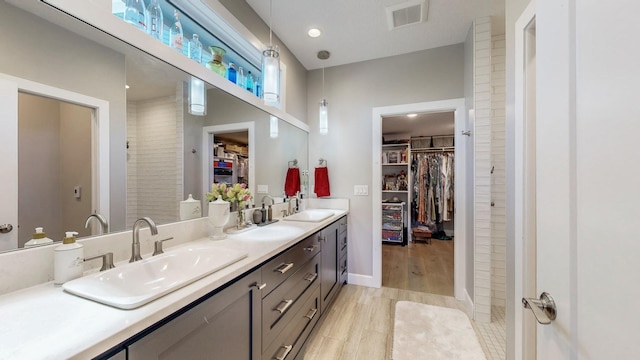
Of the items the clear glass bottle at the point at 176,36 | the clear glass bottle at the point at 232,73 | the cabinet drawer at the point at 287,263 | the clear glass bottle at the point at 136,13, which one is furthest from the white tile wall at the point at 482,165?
the clear glass bottle at the point at 136,13

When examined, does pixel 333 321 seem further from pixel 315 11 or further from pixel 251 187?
pixel 315 11

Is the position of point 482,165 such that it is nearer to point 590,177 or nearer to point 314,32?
point 590,177

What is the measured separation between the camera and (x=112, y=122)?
1.14 m

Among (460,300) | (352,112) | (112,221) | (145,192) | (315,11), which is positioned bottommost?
(460,300)

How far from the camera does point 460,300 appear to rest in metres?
2.47

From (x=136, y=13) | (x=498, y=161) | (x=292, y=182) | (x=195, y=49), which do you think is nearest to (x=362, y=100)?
(x=292, y=182)

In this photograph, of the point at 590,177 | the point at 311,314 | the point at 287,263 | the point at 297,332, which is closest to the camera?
the point at 590,177

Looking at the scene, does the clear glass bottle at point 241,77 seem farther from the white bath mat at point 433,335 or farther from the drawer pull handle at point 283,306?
the white bath mat at point 433,335

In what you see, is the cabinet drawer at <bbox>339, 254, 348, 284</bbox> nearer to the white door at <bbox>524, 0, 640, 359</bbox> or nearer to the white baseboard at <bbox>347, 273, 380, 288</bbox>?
the white baseboard at <bbox>347, 273, 380, 288</bbox>

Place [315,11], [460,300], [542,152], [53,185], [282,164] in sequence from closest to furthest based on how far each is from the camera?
[542,152] → [53,185] → [315,11] → [460,300] → [282,164]

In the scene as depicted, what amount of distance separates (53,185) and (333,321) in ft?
6.81

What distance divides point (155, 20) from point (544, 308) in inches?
82.5

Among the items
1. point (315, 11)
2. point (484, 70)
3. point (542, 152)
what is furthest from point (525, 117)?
point (315, 11)

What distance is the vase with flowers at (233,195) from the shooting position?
1.66 m
